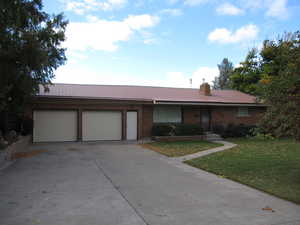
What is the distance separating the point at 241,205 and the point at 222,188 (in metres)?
1.26

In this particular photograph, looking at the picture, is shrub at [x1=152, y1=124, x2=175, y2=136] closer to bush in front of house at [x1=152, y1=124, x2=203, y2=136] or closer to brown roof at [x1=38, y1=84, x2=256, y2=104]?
bush in front of house at [x1=152, y1=124, x2=203, y2=136]

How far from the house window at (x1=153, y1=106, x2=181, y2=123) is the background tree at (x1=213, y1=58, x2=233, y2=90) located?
4546 centimetres

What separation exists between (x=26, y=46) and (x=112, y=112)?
828 cm

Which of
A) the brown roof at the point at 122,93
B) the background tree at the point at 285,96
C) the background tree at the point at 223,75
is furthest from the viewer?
the background tree at the point at 223,75

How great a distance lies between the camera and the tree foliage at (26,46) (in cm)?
893

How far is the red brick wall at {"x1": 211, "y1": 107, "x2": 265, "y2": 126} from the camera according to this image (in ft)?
66.9

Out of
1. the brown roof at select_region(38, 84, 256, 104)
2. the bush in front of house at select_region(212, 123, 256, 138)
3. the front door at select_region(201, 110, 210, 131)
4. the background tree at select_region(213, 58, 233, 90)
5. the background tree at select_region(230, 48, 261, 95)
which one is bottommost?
the bush in front of house at select_region(212, 123, 256, 138)

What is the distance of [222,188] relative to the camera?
648 cm

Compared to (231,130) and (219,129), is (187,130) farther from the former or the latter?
(231,130)

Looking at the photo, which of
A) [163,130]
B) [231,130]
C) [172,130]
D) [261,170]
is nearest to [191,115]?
[172,130]

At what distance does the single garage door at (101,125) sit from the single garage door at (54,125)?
697mm

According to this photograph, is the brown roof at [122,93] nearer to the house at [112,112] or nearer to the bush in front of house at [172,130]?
the house at [112,112]

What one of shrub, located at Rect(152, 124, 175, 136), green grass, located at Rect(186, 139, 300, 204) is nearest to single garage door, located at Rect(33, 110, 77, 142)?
shrub, located at Rect(152, 124, 175, 136)

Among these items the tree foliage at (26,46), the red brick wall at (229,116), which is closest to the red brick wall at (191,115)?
the red brick wall at (229,116)
